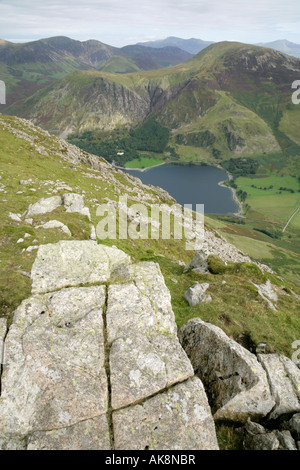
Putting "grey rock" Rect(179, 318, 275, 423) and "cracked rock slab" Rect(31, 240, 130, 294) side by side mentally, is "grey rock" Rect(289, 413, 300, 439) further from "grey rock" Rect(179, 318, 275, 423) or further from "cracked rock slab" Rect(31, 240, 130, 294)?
"cracked rock slab" Rect(31, 240, 130, 294)

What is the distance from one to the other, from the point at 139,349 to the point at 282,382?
9355 mm

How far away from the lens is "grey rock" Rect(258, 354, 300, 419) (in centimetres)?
1466

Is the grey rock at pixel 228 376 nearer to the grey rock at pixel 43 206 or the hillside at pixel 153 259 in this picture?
the hillside at pixel 153 259

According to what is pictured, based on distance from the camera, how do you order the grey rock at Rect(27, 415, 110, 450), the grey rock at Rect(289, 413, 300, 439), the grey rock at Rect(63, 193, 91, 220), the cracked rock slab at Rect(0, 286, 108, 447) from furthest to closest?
the grey rock at Rect(63, 193, 91, 220), the grey rock at Rect(289, 413, 300, 439), the cracked rock slab at Rect(0, 286, 108, 447), the grey rock at Rect(27, 415, 110, 450)

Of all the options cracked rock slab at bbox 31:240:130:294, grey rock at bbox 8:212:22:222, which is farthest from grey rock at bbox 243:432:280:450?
grey rock at bbox 8:212:22:222

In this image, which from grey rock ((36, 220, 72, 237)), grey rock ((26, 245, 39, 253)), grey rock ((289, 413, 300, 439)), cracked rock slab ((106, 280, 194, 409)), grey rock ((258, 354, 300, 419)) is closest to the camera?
grey rock ((289, 413, 300, 439))

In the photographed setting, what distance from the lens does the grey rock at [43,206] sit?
35.3 meters

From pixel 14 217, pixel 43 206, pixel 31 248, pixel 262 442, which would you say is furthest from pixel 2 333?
pixel 43 206

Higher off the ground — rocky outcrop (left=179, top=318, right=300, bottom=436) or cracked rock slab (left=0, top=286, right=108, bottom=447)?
cracked rock slab (left=0, top=286, right=108, bottom=447)

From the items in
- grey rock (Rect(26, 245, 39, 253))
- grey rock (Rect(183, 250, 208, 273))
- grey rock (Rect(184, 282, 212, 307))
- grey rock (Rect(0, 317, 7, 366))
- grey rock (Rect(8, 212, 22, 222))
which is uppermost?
grey rock (Rect(0, 317, 7, 366))

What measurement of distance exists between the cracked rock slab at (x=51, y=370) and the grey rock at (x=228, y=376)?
6697 mm

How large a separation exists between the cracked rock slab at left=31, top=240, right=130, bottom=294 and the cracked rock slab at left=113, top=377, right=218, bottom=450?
9226mm
